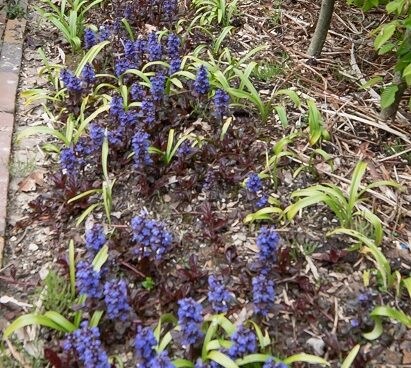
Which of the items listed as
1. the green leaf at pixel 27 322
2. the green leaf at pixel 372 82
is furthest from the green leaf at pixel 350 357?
the green leaf at pixel 372 82

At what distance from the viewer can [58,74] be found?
3775 millimetres

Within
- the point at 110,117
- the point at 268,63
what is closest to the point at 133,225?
the point at 110,117

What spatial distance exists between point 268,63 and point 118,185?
153cm

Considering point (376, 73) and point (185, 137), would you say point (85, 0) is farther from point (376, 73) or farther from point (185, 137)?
point (376, 73)

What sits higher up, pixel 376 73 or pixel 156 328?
pixel 376 73

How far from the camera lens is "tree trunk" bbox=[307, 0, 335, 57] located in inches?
152

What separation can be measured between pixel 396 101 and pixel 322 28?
807 mm

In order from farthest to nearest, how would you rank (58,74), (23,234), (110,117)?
(58,74) < (110,117) < (23,234)

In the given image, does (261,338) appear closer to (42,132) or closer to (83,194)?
(83,194)

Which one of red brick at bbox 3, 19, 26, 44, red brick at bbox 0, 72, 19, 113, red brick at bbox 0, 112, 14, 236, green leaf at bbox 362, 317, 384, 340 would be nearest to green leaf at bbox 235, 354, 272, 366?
green leaf at bbox 362, 317, 384, 340

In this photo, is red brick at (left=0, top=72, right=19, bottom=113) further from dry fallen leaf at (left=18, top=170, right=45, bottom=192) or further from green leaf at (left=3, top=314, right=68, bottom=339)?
green leaf at (left=3, top=314, right=68, bottom=339)

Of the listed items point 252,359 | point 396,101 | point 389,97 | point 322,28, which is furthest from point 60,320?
point 322,28

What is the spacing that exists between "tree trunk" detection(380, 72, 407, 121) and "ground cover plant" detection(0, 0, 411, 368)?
8cm

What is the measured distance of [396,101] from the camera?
3.47 meters
